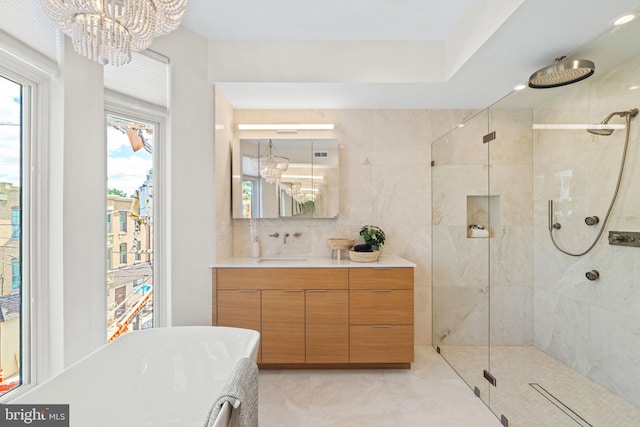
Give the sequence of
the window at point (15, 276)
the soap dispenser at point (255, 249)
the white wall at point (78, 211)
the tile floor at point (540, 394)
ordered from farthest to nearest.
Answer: the soap dispenser at point (255, 249), the white wall at point (78, 211), the window at point (15, 276), the tile floor at point (540, 394)

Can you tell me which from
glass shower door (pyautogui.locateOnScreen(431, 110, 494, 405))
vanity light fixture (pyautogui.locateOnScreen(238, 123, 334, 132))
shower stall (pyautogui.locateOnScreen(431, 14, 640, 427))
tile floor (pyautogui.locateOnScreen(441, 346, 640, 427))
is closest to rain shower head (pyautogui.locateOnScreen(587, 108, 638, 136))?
shower stall (pyautogui.locateOnScreen(431, 14, 640, 427))

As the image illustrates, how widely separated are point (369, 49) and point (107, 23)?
6.63 ft

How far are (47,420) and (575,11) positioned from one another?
306 cm

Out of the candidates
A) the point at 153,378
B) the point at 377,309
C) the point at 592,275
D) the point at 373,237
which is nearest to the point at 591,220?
the point at 592,275

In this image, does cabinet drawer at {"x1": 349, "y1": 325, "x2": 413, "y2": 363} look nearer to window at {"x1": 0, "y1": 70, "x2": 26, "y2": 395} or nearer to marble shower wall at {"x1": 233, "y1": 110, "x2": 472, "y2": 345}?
marble shower wall at {"x1": 233, "y1": 110, "x2": 472, "y2": 345}

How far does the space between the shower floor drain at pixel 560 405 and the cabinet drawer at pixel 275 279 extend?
4.52ft

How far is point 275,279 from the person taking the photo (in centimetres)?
271

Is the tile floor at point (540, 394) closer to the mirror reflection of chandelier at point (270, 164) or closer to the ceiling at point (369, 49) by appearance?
the ceiling at point (369, 49)

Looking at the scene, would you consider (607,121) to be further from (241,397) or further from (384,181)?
(384,181)

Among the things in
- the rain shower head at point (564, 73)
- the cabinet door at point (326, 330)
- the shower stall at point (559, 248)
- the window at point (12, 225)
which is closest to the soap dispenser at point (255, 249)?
the cabinet door at point (326, 330)

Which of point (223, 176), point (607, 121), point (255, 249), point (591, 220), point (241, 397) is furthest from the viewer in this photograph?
point (255, 249)

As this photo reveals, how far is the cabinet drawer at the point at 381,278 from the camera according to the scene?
2.71 meters

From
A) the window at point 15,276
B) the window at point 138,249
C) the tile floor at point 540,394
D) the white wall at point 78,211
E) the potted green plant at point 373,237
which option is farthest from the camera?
the potted green plant at point 373,237

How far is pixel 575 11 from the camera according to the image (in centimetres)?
173
